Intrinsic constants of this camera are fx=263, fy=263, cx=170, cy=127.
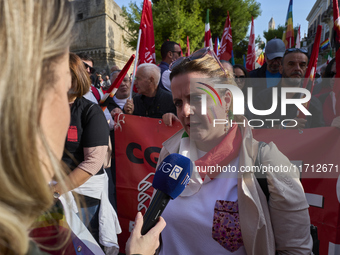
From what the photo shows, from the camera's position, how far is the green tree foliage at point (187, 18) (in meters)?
17.5

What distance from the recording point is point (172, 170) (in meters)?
1.27

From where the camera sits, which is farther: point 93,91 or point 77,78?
point 93,91

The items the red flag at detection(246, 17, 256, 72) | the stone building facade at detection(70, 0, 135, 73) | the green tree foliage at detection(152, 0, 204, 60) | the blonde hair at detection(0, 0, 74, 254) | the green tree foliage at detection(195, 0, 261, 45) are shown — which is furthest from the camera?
the stone building facade at detection(70, 0, 135, 73)

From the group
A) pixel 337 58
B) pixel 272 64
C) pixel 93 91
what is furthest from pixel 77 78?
pixel 272 64

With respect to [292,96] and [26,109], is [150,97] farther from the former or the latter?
[26,109]

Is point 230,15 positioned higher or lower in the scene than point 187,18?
higher

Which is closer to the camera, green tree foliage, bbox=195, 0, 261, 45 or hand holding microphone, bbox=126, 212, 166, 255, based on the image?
hand holding microphone, bbox=126, 212, 166, 255

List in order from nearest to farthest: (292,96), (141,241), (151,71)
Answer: (141,241), (292,96), (151,71)

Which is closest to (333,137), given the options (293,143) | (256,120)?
(293,143)

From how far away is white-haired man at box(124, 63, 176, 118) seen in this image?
3625mm

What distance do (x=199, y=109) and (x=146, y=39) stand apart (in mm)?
3434

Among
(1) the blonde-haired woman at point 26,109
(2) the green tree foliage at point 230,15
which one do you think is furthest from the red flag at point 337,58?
(2) the green tree foliage at point 230,15

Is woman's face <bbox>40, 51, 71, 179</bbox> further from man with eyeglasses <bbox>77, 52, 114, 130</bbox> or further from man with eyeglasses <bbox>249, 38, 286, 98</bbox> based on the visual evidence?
man with eyeglasses <bbox>249, 38, 286, 98</bbox>

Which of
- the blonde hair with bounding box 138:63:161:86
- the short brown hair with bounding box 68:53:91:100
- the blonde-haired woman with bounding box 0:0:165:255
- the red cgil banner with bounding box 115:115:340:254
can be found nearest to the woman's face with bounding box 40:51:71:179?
the blonde-haired woman with bounding box 0:0:165:255
